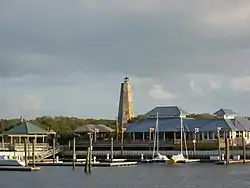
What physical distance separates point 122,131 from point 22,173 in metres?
52.3

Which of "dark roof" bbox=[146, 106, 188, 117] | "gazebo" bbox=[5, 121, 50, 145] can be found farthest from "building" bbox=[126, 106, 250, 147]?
"gazebo" bbox=[5, 121, 50, 145]

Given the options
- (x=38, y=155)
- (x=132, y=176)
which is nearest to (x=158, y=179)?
(x=132, y=176)

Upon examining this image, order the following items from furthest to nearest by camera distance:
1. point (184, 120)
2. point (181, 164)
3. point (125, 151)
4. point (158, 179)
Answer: point (184, 120) < point (125, 151) < point (181, 164) < point (158, 179)

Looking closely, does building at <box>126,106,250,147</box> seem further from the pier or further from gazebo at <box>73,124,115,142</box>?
the pier

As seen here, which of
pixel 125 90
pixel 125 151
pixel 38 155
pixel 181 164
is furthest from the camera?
pixel 125 90

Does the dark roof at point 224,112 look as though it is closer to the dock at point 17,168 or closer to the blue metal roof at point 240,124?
the blue metal roof at point 240,124

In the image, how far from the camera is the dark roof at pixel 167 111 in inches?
5586

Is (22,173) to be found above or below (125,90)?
below

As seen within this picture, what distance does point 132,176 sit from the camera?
81000mm

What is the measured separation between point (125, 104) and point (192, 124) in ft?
89.5

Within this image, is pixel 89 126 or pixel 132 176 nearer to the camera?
pixel 132 176

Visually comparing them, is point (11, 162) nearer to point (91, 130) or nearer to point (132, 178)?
point (132, 178)

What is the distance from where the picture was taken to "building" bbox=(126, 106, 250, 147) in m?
128

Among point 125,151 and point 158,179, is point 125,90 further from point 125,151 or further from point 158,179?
point 158,179
